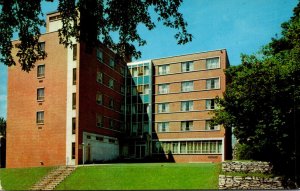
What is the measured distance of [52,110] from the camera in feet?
134

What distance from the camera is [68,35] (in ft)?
40.2

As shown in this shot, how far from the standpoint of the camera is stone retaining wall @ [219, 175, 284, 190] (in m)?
24.2

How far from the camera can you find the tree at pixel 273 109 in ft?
78.9

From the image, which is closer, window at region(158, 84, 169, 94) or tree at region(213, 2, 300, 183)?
tree at region(213, 2, 300, 183)

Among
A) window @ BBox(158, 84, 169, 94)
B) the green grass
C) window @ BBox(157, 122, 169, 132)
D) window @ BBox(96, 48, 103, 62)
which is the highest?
window @ BBox(96, 48, 103, 62)

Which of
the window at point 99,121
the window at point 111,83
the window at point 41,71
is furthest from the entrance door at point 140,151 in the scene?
the window at point 41,71

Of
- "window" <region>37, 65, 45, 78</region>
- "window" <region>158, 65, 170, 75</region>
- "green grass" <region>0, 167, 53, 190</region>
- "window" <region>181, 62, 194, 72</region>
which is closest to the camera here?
"green grass" <region>0, 167, 53, 190</region>

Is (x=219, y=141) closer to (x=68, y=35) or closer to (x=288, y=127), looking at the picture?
(x=288, y=127)

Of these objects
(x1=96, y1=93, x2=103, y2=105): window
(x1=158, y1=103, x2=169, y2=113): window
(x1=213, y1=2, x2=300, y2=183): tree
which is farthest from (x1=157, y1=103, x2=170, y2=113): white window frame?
(x1=213, y1=2, x2=300, y2=183): tree

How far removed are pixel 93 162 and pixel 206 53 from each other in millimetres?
21393

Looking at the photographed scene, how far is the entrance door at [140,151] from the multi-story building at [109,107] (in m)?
0.14

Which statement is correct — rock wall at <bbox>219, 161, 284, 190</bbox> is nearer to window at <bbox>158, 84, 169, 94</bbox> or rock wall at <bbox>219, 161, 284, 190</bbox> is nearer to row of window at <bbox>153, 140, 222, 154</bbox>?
row of window at <bbox>153, 140, 222, 154</bbox>

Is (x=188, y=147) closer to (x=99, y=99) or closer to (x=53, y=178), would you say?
(x=99, y=99)

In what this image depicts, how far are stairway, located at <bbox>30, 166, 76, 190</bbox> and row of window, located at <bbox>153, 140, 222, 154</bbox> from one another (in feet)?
65.7
